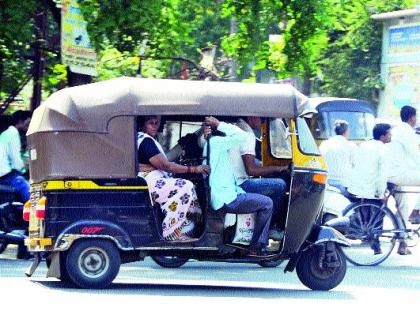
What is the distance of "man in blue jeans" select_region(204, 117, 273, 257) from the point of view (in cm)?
1288

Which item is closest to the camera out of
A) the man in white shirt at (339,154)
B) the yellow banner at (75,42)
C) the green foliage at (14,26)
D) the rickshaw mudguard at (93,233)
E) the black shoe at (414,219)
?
the rickshaw mudguard at (93,233)

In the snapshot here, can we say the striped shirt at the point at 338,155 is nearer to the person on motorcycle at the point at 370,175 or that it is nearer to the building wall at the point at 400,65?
the person on motorcycle at the point at 370,175

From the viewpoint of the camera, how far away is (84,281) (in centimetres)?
1256

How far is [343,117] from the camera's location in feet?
97.7

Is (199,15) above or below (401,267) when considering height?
above

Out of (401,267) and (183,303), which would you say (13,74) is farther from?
(183,303)

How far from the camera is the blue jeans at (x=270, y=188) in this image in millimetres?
13219

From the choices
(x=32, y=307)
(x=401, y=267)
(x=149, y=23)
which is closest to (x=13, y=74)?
(x=149, y=23)

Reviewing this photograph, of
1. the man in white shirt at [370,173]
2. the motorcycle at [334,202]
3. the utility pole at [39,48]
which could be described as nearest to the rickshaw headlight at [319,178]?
the man in white shirt at [370,173]

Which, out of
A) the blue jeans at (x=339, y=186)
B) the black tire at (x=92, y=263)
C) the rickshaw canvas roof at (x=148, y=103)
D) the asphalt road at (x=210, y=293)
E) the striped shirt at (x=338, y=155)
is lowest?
the asphalt road at (x=210, y=293)

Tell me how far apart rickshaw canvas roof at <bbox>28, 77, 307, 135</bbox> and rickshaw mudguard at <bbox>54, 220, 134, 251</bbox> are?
36.0 inches

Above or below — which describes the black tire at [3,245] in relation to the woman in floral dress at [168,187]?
below

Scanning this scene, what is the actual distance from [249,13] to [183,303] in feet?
38.9

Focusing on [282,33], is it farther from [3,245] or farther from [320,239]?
[320,239]
